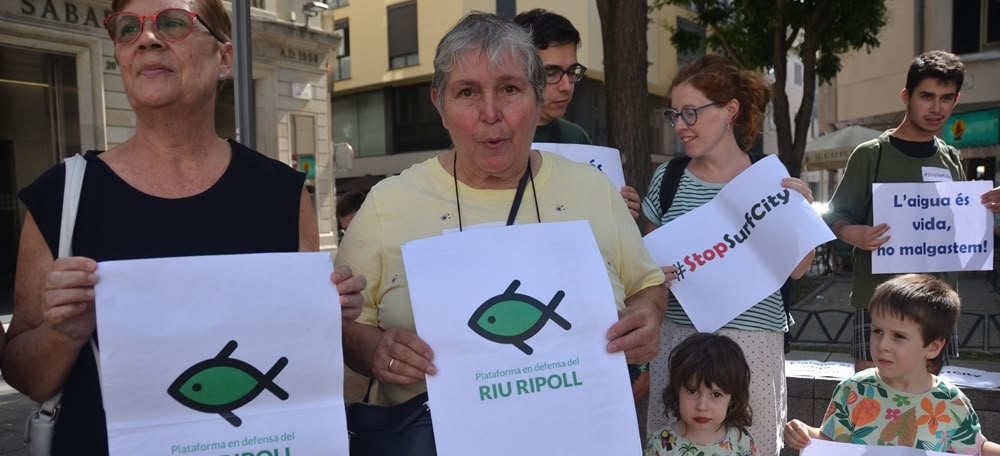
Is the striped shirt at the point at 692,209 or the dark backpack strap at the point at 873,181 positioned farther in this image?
the dark backpack strap at the point at 873,181

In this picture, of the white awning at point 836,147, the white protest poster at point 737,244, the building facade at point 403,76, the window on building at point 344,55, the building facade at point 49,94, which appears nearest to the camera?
the white protest poster at point 737,244

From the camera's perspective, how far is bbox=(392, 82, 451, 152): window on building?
27.2 m

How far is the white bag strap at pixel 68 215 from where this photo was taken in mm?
1639

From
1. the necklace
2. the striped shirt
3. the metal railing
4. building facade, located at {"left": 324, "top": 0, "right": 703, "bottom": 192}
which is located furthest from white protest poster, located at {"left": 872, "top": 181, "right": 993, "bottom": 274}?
building facade, located at {"left": 324, "top": 0, "right": 703, "bottom": 192}

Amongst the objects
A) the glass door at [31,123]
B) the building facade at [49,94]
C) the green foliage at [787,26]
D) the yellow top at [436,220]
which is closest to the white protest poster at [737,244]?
the yellow top at [436,220]

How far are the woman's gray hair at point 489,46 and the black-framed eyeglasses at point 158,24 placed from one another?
0.60 meters

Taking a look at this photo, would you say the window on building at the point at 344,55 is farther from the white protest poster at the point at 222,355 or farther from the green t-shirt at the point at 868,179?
the white protest poster at the point at 222,355

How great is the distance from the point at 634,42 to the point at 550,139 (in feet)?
11.5

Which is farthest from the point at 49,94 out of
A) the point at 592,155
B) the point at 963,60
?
the point at 963,60

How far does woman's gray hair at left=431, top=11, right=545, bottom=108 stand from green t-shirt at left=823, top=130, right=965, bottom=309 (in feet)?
6.61

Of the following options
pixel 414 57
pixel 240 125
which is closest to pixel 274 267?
pixel 240 125

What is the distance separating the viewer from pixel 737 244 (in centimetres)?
262

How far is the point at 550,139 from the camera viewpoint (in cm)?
309

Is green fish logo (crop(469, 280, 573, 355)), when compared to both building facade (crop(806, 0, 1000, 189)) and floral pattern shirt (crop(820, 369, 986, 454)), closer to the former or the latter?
floral pattern shirt (crop(820, 369, 986, 454))
